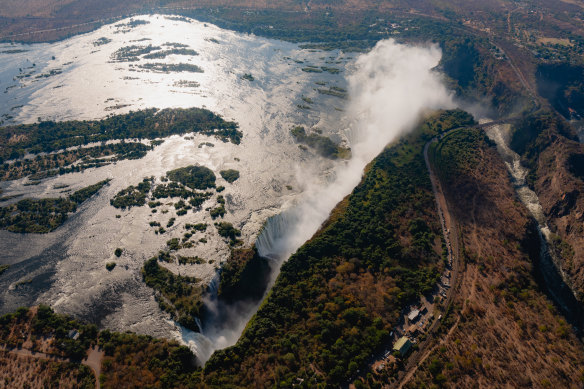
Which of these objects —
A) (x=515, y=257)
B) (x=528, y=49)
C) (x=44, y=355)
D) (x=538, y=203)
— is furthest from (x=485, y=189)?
(x=528, y=49)

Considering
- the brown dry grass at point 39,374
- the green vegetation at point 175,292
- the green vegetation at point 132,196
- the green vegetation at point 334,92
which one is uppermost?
the green vegetation at point 334,92

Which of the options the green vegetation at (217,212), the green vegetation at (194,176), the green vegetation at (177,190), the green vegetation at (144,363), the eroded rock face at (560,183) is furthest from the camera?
the green vegetation at (194,176)

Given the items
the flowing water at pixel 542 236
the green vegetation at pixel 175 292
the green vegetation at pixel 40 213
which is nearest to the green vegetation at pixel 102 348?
the green vegetation at pixel 175 292

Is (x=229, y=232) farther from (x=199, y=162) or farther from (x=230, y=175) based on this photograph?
(x=199, y=162)

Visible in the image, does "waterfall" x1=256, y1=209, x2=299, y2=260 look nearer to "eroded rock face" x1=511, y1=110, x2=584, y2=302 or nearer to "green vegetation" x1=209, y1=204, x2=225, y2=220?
"green vegetation" x1=209, y1=204, x2=225, y2=220

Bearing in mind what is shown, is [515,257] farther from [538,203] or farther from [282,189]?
[282,189]

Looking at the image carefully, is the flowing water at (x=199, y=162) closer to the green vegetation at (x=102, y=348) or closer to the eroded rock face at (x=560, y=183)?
the green vegetation at (x=102, y=348)

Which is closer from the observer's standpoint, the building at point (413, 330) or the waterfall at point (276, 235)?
the building at point (413, 330)
